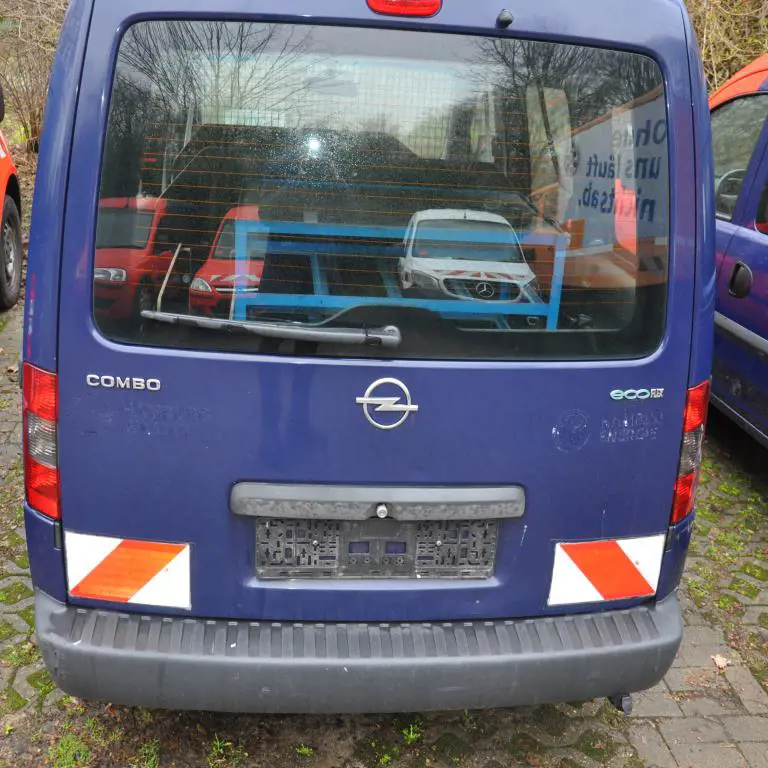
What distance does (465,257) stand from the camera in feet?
6.77

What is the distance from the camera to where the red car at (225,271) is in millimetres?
1992

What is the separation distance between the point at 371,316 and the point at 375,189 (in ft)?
1.02

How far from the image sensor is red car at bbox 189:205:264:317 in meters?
1.99

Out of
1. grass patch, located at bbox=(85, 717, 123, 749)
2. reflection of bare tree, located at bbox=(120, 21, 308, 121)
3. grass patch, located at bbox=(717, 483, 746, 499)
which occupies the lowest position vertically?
grass patch, located at bbox=(85, 717, 123, 749)

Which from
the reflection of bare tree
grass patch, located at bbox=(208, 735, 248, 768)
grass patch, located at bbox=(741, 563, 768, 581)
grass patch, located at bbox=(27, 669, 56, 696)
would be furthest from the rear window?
grass patch, located at bbox=(741, 563, 768, 581)

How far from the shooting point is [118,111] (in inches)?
75.2

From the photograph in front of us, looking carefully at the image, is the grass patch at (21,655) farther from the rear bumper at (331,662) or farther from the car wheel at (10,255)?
the car wheel at (10,255)

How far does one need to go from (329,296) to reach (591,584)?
1.10 metres

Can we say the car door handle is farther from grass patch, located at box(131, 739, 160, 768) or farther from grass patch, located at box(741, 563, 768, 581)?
grass patch, located at box(131, 739, 160, 768)

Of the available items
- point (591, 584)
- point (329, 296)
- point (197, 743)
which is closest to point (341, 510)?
point (329, 296)

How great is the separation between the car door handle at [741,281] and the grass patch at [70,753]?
144 inches

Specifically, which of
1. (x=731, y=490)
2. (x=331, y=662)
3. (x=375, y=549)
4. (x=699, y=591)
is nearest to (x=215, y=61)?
(x=375, y=549)

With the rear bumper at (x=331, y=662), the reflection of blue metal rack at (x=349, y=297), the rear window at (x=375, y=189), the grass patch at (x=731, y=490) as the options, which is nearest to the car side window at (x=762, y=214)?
the grass patch at (x=731, y=490)

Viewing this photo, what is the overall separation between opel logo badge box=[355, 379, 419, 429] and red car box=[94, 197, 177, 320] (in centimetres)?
58
